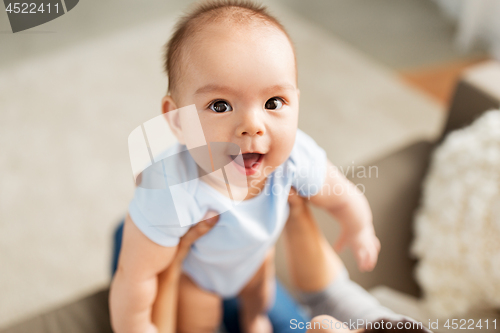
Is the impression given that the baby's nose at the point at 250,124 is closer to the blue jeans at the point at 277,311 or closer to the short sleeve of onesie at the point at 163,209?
the short sleeve of onesie at the point at 163,209

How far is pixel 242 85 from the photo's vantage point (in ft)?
0.97

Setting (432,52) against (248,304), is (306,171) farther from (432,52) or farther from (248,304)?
(432,52)

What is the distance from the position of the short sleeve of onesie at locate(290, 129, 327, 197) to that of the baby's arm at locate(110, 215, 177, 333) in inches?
5.2

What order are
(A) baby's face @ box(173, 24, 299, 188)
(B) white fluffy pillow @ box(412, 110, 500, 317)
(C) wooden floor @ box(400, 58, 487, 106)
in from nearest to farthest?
1. (A) baby's face @ box(173, 24, 299, 188)
2. (B) white fluffy pillow @ box(412, 110, 500, 317)
3. (C) wooden floor @ box(400, 58, 487, 106)

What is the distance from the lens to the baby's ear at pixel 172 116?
1.08ft

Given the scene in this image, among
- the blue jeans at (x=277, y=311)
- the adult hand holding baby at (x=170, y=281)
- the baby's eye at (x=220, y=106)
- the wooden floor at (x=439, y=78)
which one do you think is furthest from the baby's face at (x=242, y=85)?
the wooden floor at (x=439, y=78)

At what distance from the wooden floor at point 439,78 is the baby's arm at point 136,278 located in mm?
1298

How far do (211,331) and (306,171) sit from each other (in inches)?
12.3

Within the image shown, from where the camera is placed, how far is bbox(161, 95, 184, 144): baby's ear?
13.0 inches

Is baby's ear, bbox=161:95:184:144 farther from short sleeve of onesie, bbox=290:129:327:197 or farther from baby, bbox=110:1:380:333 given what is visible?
short sleeve of onesie, bbox=290:129:327:197

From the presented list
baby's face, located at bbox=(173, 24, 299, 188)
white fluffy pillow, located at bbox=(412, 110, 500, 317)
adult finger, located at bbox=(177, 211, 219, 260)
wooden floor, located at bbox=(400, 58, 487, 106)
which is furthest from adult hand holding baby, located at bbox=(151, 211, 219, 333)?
wooden floor, located at bbox=(400, 58, 487, 106)

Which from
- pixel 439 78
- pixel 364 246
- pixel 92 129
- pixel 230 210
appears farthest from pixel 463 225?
pixel 439 78

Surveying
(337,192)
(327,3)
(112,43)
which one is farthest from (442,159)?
(327,3)

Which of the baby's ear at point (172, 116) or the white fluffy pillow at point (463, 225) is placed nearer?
the baby's ear at point (172, 116)
